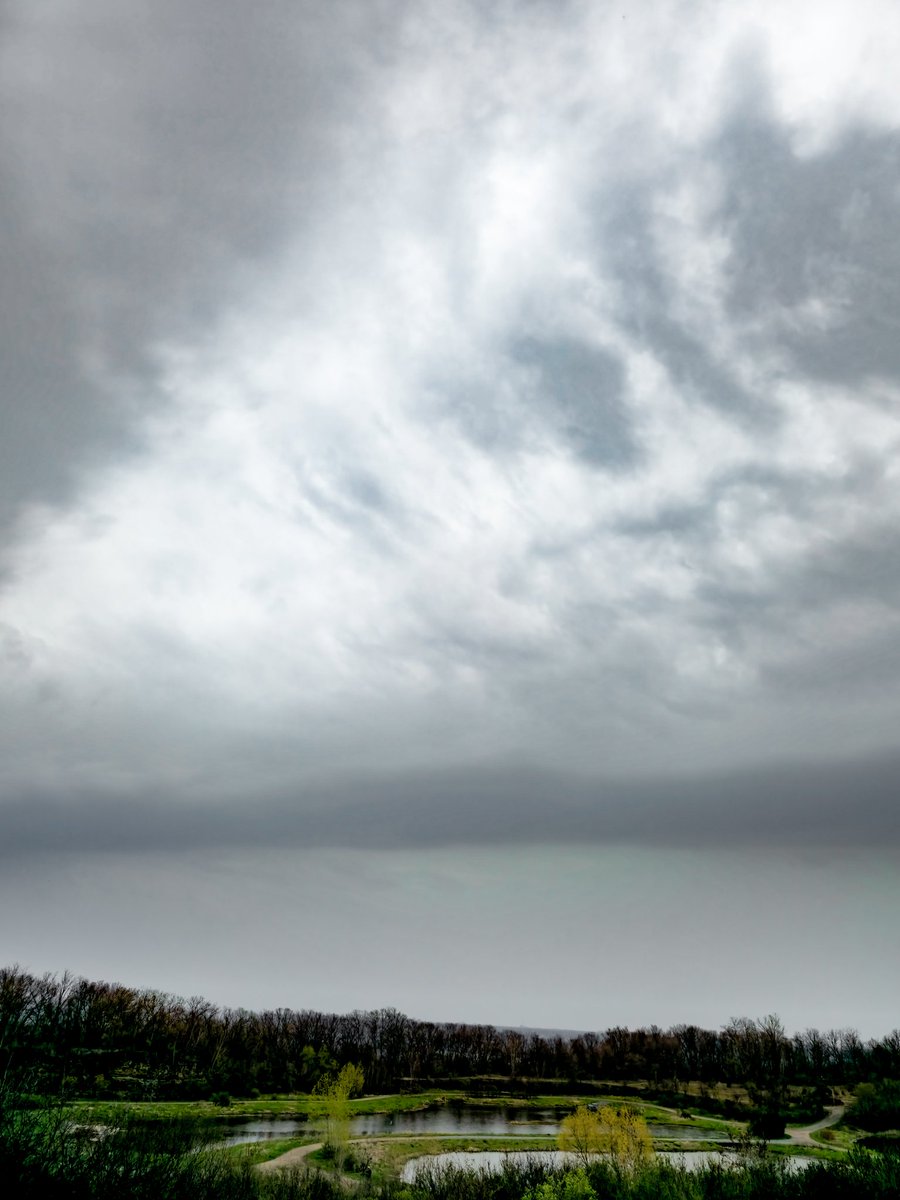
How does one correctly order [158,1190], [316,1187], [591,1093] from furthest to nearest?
[591,1093]
[316,1187]
[158,1190]

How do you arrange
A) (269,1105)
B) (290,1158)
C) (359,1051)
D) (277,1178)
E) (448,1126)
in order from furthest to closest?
(359,1051)
(269,1105)
(448,1126)
(290,1158)
(277,1178)

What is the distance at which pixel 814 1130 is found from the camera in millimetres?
94312

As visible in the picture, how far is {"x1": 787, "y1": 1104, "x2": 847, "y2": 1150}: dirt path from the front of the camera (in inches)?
3344

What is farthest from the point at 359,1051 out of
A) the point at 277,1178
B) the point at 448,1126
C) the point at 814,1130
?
the point at 277,1178

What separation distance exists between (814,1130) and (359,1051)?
98663 mm

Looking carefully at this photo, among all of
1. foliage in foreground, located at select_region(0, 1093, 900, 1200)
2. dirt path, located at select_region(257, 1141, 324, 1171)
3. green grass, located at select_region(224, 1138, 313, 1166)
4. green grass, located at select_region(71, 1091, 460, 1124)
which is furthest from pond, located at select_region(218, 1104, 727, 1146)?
foliage in foreground, located at select_region(0, 1093, 900, 1200)

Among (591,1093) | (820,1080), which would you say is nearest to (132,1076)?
(591,1093)

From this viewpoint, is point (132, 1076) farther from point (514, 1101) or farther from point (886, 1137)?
point (886, 1137)

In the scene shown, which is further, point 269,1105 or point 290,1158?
point 269,1105

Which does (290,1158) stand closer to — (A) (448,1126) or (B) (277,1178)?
(B) (277,1178)

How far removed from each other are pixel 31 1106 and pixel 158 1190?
449 inches

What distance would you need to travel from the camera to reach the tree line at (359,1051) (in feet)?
389

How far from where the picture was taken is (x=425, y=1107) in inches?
4589

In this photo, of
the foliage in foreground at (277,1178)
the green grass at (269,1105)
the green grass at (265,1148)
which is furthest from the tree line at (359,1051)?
the foliage in foreground at (277,1178)
